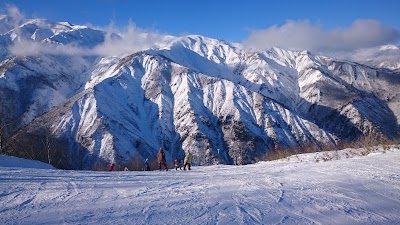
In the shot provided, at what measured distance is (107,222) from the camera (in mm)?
6770

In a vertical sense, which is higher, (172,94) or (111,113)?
(172,94)

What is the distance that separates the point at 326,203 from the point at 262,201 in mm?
1395

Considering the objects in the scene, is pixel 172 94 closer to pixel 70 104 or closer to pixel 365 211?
pixel 70 104

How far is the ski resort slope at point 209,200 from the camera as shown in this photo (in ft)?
23.5

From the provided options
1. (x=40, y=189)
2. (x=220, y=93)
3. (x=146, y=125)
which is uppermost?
(x=220, y=93)

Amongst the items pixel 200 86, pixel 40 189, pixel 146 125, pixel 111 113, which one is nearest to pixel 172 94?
pixel 200 86

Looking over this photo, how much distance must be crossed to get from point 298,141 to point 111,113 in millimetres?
78760

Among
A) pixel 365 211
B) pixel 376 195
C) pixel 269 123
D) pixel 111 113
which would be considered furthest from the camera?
pixel 269 123

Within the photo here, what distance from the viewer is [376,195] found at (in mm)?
8914

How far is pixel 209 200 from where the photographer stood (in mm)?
8516

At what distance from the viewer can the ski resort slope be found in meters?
7.15

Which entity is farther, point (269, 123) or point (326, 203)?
point (269, 123)

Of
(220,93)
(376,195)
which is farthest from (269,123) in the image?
(376,195)

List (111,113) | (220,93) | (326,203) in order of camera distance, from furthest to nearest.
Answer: (220,93)
(111,113)
(326,203)
